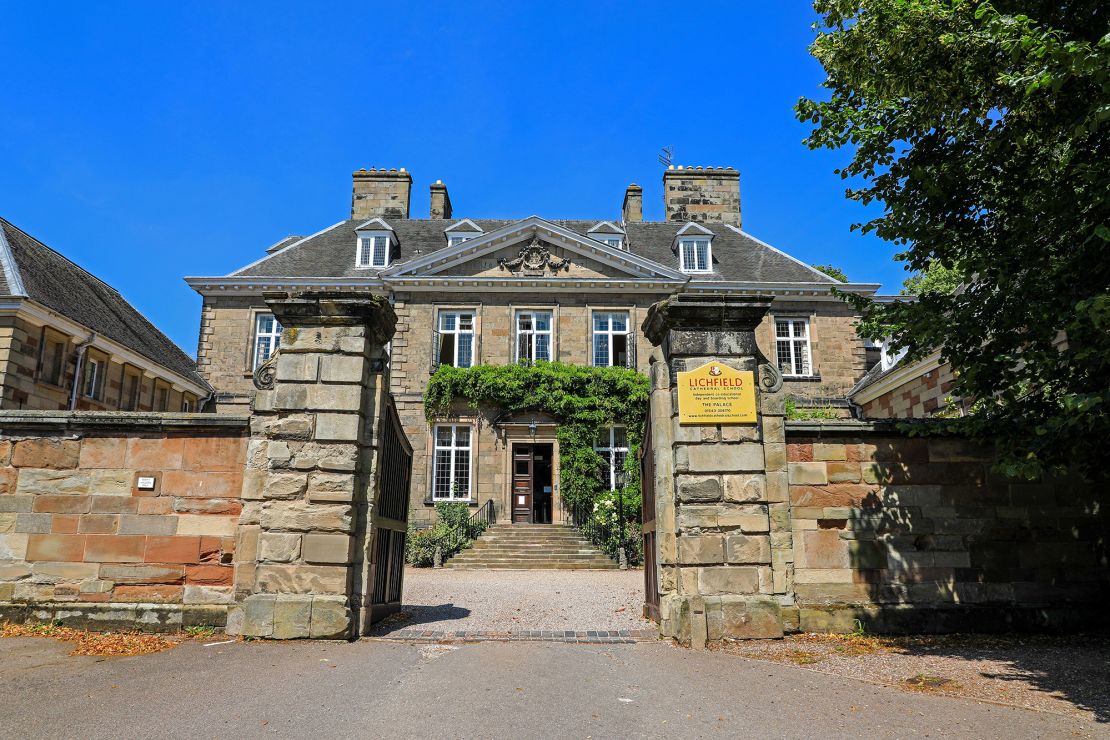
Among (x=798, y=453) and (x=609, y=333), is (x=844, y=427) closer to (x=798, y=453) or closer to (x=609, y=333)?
(x=798, y=453)

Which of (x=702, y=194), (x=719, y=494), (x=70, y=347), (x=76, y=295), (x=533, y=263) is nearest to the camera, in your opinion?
(x=719, y=494)

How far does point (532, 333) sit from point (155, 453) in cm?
1701

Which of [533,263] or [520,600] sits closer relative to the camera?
[520,600]

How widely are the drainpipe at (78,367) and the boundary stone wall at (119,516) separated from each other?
1316 centimetres

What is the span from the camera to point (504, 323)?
24062 mm

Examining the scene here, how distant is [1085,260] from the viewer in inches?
246

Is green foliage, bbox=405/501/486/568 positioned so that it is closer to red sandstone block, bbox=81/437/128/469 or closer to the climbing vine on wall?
the climbing vine on wall

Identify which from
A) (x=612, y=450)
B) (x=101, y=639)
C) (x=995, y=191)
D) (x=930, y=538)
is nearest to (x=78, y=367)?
(x=612, y=450)

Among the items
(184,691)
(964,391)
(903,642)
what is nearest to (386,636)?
(184,691)

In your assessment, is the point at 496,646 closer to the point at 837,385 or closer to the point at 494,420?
the point at 494,420

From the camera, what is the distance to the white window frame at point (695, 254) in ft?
86.4

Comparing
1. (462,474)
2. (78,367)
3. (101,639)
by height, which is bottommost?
(101,639)

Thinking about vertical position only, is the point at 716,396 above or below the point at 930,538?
above

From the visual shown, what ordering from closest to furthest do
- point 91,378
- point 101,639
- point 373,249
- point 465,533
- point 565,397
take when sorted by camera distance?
1. point 101,639
2. point 465,533
3. point 91,378
4. point 565,397
5. point 373,249
